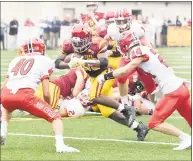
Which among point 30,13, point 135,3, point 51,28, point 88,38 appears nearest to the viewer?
point 88,38

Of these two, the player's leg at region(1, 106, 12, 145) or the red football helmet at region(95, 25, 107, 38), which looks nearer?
the player's leg at region(1, 106, 12, 145)

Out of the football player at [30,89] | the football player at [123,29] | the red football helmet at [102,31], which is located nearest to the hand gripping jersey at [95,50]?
the football player at [123,29]

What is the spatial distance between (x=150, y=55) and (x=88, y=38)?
1.13 metres

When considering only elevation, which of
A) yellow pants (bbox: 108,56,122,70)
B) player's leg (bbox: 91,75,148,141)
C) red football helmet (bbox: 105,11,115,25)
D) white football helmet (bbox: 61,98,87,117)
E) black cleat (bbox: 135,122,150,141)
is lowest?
white football helmet (bbox: 61,98,87,117)

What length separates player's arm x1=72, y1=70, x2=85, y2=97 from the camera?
11.0m

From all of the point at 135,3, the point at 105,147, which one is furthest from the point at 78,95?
the point at 135,3

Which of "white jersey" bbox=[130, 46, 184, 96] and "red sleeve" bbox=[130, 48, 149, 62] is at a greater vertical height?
"red sleeve" bbox=[130, 48, 149, 62]

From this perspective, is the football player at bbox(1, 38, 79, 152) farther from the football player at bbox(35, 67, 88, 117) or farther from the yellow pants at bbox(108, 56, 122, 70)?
the yellow pants at bbox(108, 56, 122, 70)

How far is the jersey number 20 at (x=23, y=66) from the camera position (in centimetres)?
805

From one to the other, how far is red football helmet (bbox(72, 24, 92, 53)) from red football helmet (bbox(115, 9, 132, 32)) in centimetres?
124

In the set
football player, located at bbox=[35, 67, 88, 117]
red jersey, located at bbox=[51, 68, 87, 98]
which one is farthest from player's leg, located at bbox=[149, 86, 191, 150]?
red jersey, located at bbox=[51, 68, 87, 98]

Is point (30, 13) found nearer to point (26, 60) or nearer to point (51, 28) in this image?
point (51, 28)

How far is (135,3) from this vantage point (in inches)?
1780

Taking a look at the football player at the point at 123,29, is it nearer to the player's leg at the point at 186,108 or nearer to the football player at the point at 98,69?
the football player at the point at 98,69
